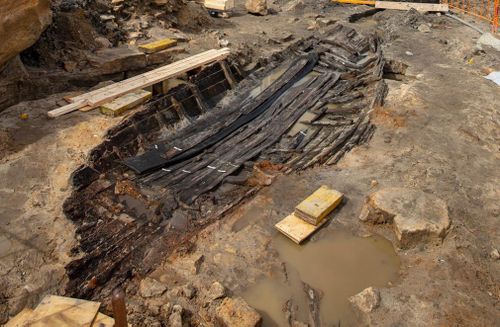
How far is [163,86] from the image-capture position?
419 inches

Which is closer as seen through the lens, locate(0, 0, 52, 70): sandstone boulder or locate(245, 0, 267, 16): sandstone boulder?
locate(0, 0, 52, 70): sandstone boulder

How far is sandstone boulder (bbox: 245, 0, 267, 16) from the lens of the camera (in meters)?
17.7

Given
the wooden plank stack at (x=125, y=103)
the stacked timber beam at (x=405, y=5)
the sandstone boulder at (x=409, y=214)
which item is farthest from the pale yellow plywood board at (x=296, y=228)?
the stacked timber beam at (x=405, y=5)

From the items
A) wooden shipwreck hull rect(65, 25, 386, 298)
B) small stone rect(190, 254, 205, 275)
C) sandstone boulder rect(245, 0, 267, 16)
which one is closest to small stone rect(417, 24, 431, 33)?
wooden shipwreck hull rect(65, 25, 386, 298)

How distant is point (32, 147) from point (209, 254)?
428cm

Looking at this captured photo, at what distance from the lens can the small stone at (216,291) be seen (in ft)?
18.0

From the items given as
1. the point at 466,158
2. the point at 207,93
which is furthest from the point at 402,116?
the point at 207,93

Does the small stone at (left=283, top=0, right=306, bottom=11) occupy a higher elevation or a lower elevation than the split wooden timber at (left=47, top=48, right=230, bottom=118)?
lower

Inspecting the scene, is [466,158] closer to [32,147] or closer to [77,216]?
[77,216]

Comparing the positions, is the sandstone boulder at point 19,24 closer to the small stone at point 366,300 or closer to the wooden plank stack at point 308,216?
the wooden plank stack at point 308,216

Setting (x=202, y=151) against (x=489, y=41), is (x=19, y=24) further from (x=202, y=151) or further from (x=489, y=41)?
(x=489, y=41)

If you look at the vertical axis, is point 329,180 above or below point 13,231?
below

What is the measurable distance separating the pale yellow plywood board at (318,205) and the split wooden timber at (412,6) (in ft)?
47.9

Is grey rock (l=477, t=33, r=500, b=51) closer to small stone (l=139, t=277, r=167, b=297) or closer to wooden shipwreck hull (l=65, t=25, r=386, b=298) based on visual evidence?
wooden shipwreck hull (l=65, t=25, r=386, b=298)
